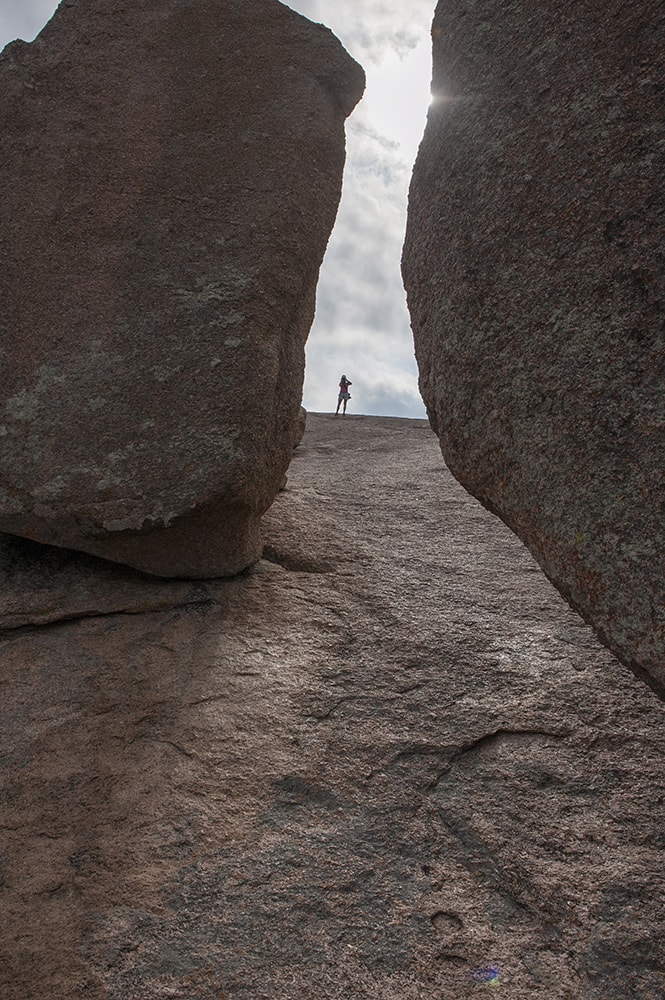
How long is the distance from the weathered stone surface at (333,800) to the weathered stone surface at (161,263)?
1.68 feet

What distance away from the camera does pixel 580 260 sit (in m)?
1.78

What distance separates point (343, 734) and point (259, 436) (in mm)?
1243

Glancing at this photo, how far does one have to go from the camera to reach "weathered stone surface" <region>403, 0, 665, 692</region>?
5.37 feet

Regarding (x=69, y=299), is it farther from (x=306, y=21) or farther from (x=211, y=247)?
(x=306, y=21)

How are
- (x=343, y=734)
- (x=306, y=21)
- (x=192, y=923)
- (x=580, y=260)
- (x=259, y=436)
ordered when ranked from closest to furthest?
(x=580, y=260), (x=192, y=923), (x=343, y=734), (x=259, y=436), (x=306, y=21)

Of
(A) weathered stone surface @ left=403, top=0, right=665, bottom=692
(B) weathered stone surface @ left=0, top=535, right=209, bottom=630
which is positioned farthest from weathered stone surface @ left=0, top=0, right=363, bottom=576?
(A) weathered stone surface @ left=403, top=0, right=665, bottom=692

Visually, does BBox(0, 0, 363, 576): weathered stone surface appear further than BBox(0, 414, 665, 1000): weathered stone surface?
Yes

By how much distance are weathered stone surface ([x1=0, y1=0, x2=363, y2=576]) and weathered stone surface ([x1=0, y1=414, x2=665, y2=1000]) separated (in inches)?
20.2

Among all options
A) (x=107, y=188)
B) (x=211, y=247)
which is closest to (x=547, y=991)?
(x=211, y=247)

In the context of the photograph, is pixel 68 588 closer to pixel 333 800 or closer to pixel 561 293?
pixel 333 800

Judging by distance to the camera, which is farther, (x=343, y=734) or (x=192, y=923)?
(x=343, y=734)

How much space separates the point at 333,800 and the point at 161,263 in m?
2.32

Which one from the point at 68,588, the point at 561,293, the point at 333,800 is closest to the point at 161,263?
the point at 68,588

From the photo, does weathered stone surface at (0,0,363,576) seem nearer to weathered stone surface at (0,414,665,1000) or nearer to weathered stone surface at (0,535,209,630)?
weathered stone surface at (0,535,209,630)
